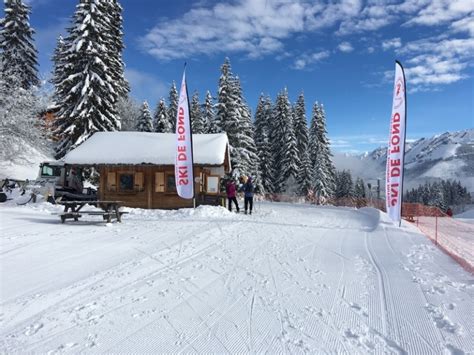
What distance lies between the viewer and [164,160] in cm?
1833

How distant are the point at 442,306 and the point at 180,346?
12.3ft

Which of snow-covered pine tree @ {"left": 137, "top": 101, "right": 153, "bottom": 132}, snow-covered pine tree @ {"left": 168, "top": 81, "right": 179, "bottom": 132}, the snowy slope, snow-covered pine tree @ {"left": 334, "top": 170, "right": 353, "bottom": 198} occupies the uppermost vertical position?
snow-covered pine tree @ {"left": 168, "top": 81, "right": 179, "bottom": 132}

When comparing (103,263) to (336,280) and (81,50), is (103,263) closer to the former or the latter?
(336,280)

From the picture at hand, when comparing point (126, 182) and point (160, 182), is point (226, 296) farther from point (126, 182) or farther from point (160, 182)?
point (126, 182)

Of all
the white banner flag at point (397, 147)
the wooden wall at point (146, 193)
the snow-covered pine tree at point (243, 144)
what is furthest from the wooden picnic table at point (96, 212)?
the snow-covered pine tree at point (243, 144)

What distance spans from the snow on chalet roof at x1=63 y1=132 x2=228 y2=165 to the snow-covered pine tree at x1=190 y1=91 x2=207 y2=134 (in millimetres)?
21073

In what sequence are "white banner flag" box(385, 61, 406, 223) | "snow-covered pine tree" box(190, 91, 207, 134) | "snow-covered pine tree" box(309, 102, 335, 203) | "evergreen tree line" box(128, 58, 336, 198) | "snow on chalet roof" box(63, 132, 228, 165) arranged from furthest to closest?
"snow-covered pine tree" box(190, 91, 207, 134) < "snow-covered pine tree" box(309, 102, 335, 203) < "evergreen tree line" box(128, 58, 336, 198) < "snow on chalet roof" box(63, 132, 228, 165) < "white banner flag" box(385, 61, 406, 223)

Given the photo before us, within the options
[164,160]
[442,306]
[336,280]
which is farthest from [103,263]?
[164,160]

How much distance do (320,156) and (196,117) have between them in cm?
1741

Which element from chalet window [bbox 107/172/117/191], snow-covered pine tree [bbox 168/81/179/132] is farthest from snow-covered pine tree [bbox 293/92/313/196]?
chalet window [bbox 107/172/117/191]

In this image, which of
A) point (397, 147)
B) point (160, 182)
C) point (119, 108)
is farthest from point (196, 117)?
point (397, 147)

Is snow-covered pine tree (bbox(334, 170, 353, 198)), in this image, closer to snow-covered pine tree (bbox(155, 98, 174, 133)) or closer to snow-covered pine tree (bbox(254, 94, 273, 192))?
snow-covered pine tree (bbox(254, 94, 273, 192))

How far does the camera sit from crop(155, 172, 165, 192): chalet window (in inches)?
765

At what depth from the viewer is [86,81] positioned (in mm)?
23500
